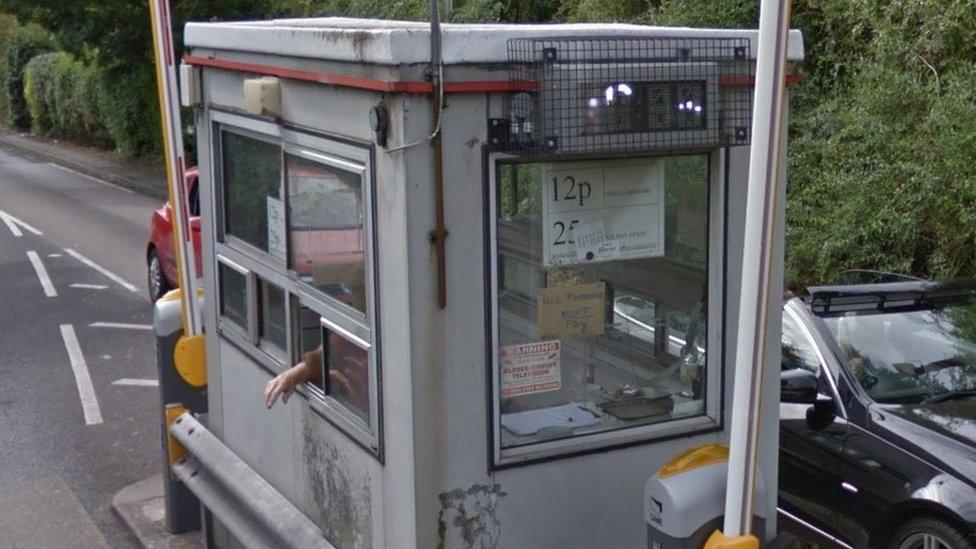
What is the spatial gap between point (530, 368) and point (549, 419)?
8.2 inches

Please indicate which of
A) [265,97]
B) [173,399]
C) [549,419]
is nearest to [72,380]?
[173,399]

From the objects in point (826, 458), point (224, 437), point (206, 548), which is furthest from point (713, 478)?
point (206, 548)

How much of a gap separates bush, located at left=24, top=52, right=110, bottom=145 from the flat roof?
29436 mm

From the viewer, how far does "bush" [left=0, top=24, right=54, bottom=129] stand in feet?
146

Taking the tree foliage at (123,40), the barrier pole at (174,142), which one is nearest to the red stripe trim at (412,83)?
the barrier pole at (174,142)

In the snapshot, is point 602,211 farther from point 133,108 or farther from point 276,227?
point 133,108

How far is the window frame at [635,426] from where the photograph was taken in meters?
4.18

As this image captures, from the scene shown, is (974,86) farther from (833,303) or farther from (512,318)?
(512,318)

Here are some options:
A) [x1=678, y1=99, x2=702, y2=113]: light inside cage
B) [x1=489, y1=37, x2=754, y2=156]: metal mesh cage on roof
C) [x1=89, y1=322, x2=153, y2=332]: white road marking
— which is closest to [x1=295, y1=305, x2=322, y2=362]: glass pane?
[x1=489, y1=37, x2=754, y2=156]: metal mesh cage on roof

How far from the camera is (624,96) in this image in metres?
4.21

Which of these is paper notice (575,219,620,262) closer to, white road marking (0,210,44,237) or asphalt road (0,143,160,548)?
asphalt road (0,143,160,548)

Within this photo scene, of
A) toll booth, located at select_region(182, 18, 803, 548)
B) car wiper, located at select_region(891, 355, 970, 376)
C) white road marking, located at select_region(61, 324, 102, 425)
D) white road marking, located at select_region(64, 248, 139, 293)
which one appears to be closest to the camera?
toll booth, located at select_region(182, 18, 803, 548)

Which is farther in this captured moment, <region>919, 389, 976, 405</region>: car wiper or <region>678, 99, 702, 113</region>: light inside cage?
<region>919, 389, 976, 405</region>: car wiper

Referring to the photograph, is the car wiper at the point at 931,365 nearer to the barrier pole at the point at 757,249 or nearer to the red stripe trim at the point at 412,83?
the red stripe trim at the point at 412,83
